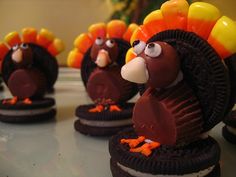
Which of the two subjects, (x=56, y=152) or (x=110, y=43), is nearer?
(x=56, y=152)

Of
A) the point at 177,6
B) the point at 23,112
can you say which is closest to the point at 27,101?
the point at 23,112

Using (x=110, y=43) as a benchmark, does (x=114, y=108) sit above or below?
below

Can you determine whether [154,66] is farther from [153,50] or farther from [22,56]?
[22,56]

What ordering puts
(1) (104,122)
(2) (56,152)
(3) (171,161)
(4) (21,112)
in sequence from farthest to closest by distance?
(4) (21,112) < (1) (104,122) < (2) (56,152) < (3) (171,161)

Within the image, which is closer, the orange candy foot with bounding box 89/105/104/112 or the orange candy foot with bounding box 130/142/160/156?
the orange candy foot with bounding box 130/142/160/156

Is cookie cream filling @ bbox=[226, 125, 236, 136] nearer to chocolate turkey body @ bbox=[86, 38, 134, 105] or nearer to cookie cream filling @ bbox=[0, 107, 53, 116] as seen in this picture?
chocolate turkey body @ bbox=[86, 38, 134, 105]

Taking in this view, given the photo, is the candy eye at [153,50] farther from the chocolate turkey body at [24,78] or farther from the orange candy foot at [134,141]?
the chocolate turkey body at [24,78]

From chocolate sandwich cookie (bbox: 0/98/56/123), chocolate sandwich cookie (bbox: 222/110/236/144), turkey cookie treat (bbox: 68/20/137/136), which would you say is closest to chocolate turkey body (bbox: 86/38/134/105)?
turkey cookie treat (bbox: 68/20/137/136)
